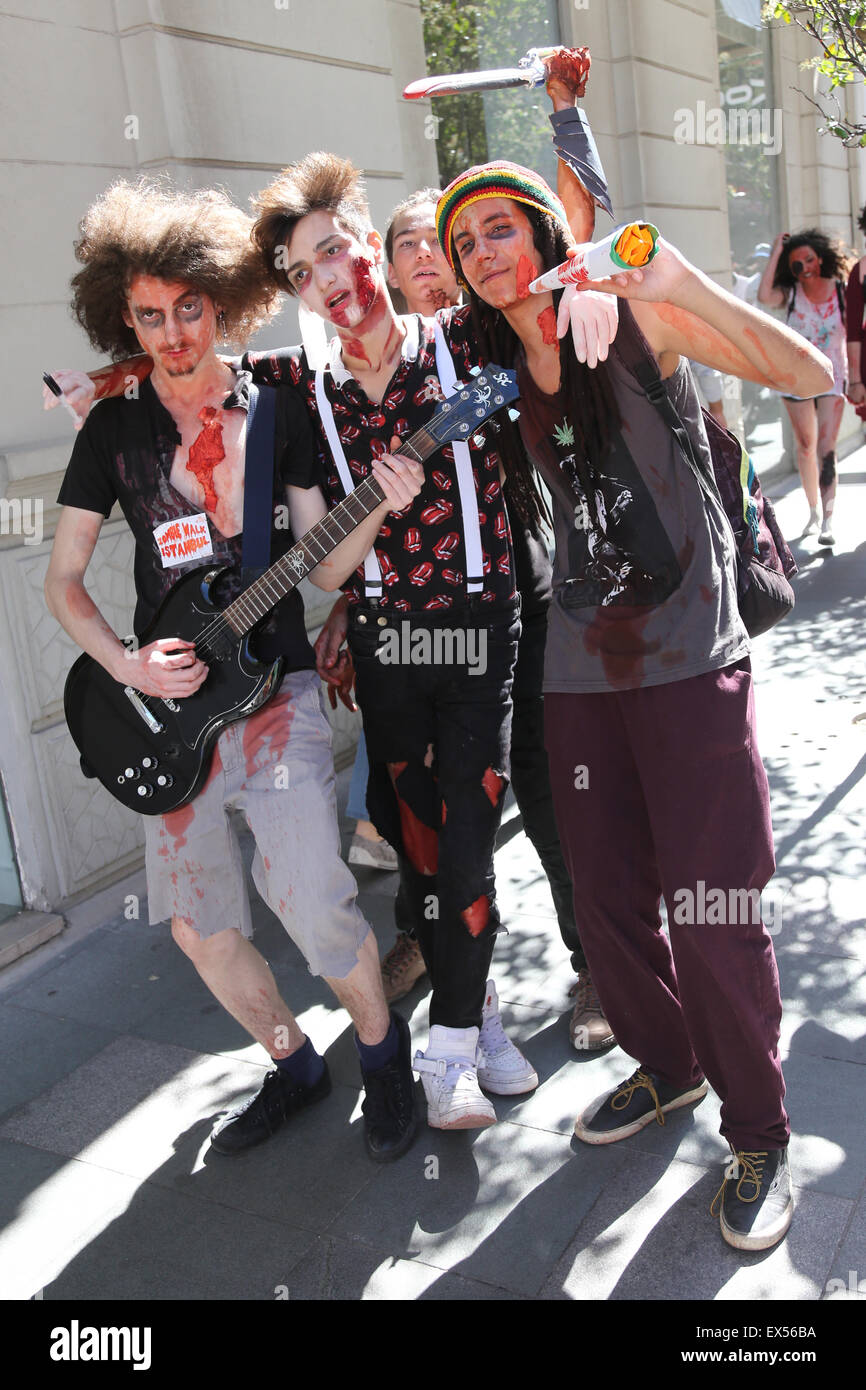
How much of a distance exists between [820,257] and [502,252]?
22.6 ft

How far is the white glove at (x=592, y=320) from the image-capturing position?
86.8 inches

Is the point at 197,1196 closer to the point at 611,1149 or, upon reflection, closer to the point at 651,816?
the point at 611,1149

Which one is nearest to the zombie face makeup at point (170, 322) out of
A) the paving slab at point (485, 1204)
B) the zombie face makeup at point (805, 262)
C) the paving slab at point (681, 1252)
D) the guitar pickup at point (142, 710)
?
the guitar pickup at point (142, 710)

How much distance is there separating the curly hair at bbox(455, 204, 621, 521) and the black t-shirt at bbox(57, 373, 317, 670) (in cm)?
49

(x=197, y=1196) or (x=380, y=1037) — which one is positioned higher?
(x=380, y=1037)

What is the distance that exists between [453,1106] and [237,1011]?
0.57 m

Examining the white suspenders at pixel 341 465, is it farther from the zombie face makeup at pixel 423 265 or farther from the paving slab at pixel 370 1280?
the paving slab at pixel 370 1280

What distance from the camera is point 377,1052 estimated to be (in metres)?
2.97

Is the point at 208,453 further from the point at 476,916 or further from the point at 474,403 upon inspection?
the point at 476,916

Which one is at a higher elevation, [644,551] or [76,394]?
[76,394]

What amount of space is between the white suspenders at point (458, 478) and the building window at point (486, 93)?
473cm

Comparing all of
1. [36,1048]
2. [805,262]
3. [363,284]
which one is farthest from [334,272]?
[805,262]
